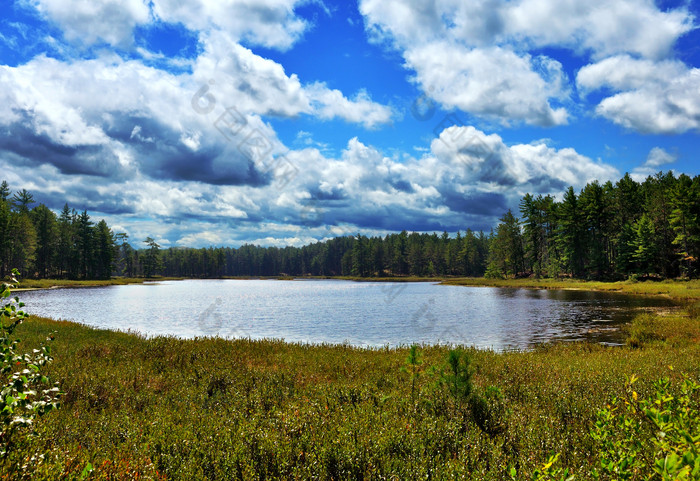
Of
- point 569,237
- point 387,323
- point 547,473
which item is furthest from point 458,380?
point 569,237

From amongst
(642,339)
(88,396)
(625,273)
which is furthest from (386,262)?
(88,396)

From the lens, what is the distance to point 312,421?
23.1 ft

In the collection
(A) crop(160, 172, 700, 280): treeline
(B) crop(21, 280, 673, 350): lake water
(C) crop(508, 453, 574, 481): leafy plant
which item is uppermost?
(A) crop(160, 172, 700, 280): treeline

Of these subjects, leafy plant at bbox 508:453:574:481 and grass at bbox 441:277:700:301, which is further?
grass at bbox 441:277:700:301

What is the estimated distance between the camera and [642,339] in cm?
2169

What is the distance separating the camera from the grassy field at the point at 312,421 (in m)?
5.29

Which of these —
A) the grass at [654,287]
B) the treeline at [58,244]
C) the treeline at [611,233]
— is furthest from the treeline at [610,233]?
the treeline at [58,244]

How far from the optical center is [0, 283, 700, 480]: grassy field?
5.29 metres

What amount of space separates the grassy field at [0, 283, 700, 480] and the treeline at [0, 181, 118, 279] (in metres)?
110

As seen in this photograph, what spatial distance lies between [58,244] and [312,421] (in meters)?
138

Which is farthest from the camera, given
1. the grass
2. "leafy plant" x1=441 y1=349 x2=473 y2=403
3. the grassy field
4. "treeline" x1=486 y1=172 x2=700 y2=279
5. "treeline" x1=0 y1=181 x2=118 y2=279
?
"treeline" x1=0 y1=181 x2=118 y2=279

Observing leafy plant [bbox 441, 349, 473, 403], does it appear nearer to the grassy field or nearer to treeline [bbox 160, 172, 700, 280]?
the grassy field

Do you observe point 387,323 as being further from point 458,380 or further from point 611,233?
point 611,233

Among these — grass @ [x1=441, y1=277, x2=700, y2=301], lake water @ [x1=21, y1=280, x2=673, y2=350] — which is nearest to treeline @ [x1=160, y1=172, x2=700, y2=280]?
grass @ [x1=441, y1=277, x2=700, y2=301]
